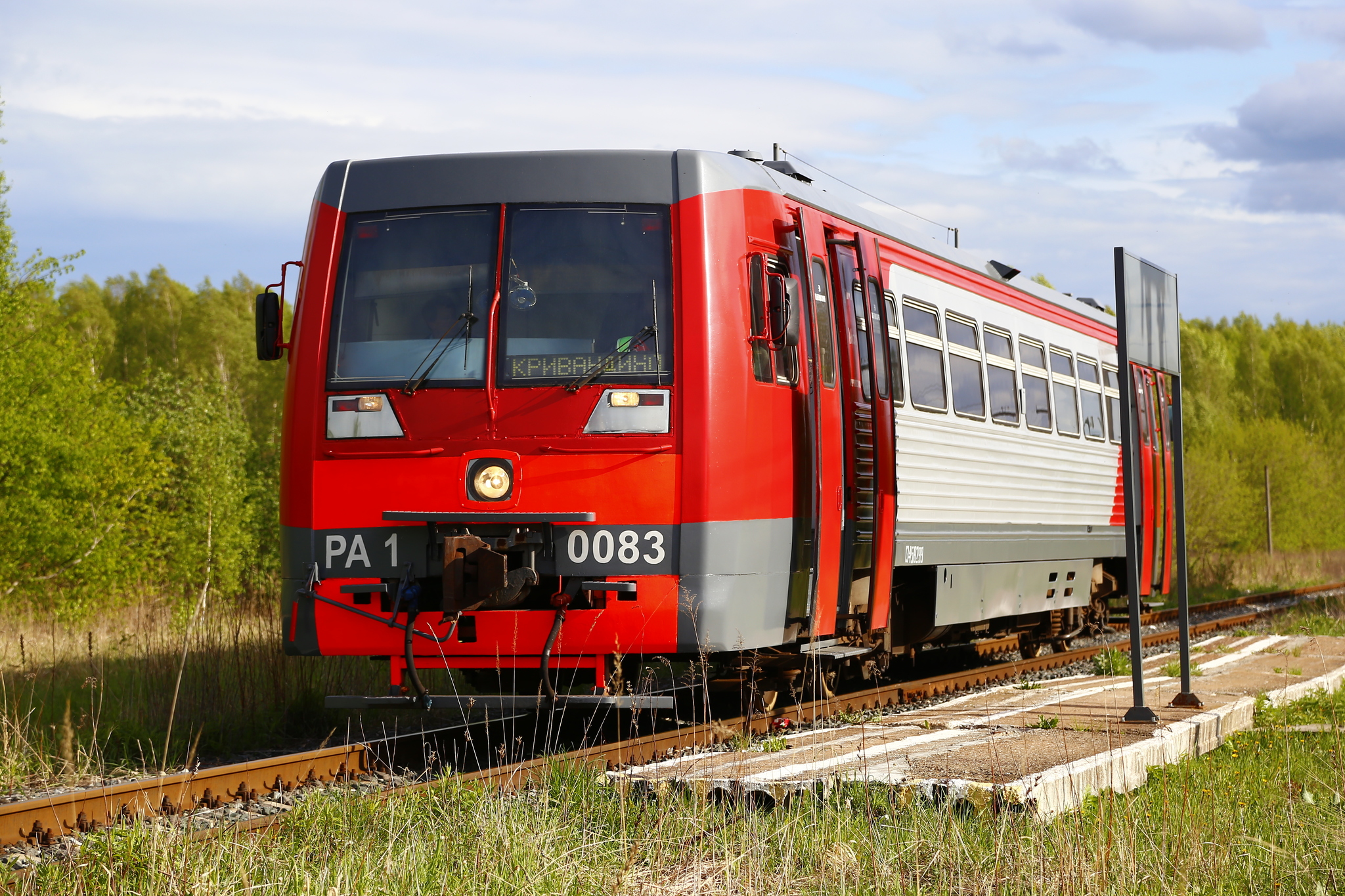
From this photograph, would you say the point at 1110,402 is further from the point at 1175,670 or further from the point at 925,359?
the point at 925,359

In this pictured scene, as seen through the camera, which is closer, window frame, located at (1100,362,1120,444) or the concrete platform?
the concrete platform

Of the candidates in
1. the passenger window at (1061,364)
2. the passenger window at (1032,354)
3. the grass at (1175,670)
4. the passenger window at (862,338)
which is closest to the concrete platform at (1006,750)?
the grass at (1175,670)

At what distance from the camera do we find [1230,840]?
193 inches

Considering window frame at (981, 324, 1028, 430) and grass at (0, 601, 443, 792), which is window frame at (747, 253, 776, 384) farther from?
window frame at (981, 324, 1028, 430)

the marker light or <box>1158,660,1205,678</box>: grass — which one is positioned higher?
the marker light

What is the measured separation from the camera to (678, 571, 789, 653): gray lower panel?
721cm

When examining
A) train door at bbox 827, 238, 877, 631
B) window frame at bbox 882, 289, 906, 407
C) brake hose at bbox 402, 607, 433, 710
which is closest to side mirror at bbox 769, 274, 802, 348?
train door at bbox 827, 238, 877, 631

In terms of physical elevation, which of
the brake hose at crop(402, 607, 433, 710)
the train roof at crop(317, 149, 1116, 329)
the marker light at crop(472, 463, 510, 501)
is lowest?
the brake hose at crop(402, 607, 433, 710)

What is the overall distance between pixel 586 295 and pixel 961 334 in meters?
4.36

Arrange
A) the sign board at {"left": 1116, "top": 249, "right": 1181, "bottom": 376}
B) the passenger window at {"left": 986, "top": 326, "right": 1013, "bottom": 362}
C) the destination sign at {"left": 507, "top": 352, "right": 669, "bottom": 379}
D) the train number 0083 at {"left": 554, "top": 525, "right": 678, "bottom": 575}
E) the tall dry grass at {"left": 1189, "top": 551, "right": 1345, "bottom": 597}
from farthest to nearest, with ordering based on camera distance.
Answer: the tall dry grass at {"left": 1189, "top": 551, "right": 1345, "bottom": 597}
the passenger window at {"left": 986, "top": 326, "right": 1013, "bottom": 362}
the sign board at {"left": 1116, "top": 249, "right": 1181, "bottom": 376}
the destination sign at {"left": 507, "top": 352, "right": 669, "bottom": 379}
the train number 0083 at {"left": 554, "top": 525, "right": 678, "bottom": 575}

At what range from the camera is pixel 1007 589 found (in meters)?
11.4

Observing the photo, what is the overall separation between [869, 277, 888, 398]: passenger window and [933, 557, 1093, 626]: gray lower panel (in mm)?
1663

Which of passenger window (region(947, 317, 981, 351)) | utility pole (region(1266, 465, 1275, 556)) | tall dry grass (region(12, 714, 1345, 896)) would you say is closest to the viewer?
tall dry grass (region(12, 714, 1345, 896))

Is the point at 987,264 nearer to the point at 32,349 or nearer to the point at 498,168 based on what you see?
the point at 498,168
